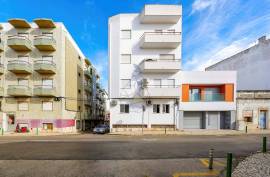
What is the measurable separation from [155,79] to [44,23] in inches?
770

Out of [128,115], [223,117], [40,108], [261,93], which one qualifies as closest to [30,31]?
[40,108]

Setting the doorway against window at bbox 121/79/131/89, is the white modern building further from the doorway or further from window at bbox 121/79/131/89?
the doorway

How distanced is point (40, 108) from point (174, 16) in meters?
25.2

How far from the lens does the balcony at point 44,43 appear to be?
83.7 feet

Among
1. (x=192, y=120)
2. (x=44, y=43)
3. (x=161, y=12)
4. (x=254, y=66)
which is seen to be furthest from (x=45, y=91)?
(x=254, y=66)

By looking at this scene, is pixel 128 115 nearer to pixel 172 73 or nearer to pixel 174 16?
pixel 172 73

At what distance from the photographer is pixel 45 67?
25422 millimetres

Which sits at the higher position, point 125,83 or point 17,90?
point 125,83

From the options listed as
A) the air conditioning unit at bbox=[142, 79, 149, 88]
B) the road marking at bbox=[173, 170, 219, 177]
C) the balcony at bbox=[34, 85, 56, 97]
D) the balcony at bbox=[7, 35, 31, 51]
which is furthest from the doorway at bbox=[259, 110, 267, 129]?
the balcony at bbox=[7, 35, 31, 51]

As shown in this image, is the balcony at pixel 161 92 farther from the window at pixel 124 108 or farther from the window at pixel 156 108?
the window at pixel 124 108

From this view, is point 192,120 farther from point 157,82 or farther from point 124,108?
point 124,108

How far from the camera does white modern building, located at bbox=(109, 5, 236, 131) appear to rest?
2448 cm

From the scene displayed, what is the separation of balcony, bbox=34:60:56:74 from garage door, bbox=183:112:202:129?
72.4 feet

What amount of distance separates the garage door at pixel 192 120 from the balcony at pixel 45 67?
22.1 meters
